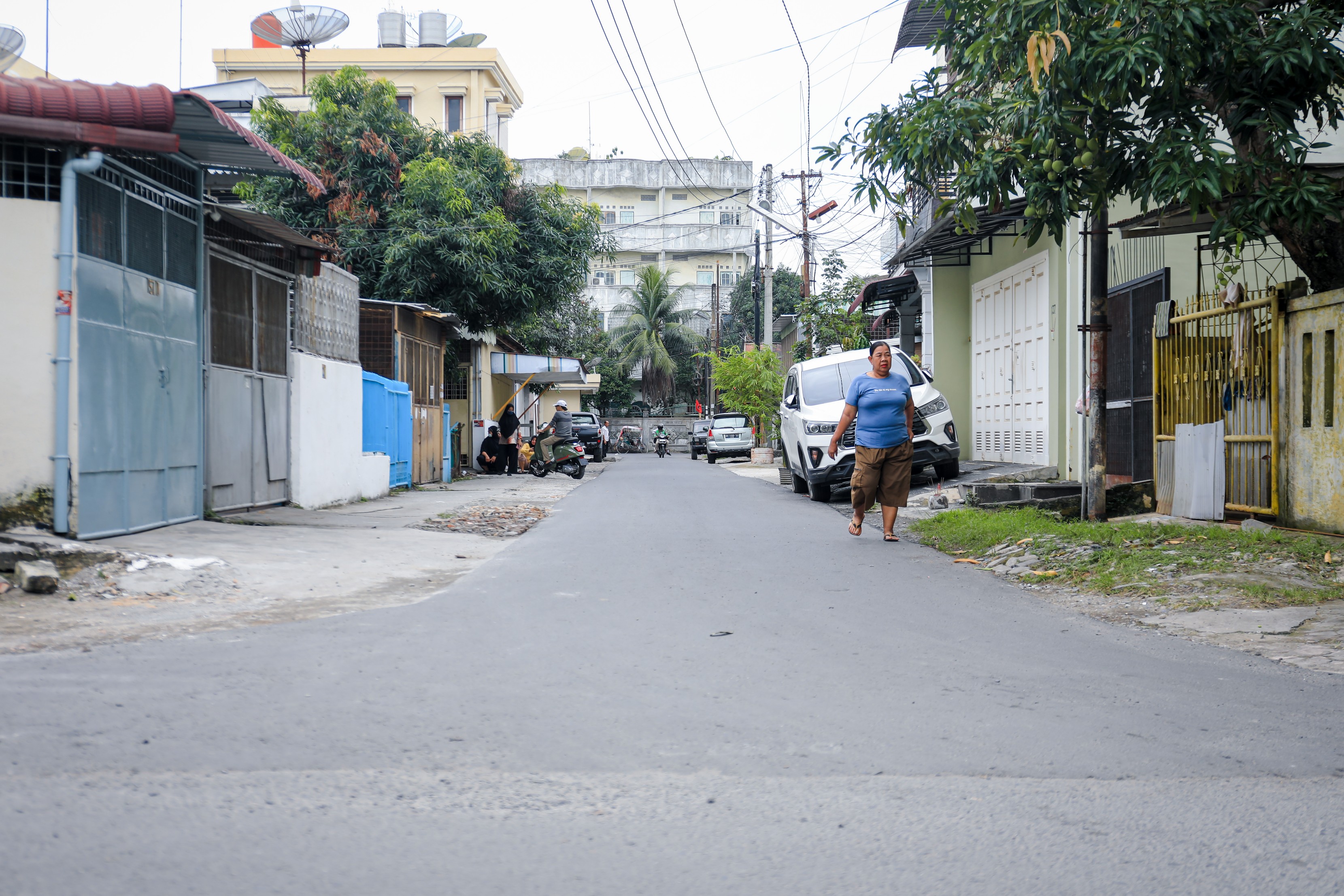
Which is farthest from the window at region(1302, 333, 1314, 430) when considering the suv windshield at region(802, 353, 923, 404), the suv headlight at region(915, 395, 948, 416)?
the suv windshield at region(802, 353, 923, 404)

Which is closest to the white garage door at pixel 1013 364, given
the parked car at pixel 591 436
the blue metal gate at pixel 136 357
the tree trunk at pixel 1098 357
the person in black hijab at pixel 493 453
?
the tree trunk at pixel 1098 357

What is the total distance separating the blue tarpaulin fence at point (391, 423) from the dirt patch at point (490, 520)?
3249 millimetres

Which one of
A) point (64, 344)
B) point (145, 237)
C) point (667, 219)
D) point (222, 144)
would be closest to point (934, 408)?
point (222, 144)

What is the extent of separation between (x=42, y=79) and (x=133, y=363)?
7.84ft

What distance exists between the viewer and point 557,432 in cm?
2744

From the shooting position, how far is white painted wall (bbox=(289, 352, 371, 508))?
14344 mm

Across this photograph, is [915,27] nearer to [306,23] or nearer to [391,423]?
[391,423]

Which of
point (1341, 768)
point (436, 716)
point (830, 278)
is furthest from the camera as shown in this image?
point (830, 278)

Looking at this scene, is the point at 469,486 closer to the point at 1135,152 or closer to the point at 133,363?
the point at 133,363

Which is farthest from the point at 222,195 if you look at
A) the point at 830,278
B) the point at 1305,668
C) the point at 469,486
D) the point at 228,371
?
the point at 830,278

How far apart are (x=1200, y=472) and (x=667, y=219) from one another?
199 feet

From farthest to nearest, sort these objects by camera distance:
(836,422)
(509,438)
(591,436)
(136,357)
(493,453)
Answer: (591,436) → (493,453) → (509,438) → (836,422) → (136,357)

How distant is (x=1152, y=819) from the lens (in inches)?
129

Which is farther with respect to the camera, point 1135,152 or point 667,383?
point 667,383
